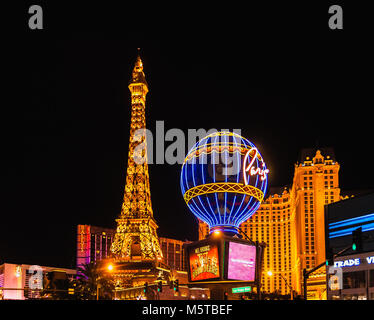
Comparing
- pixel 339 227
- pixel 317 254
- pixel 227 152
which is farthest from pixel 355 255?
pixel 317 254

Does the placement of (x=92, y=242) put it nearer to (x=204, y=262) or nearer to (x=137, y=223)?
(x=137, y=223)

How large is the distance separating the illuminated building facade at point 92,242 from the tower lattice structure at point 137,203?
50.1m

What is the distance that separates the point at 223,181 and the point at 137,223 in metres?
69.5

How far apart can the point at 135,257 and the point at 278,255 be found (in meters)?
62.5

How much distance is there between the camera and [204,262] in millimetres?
60219

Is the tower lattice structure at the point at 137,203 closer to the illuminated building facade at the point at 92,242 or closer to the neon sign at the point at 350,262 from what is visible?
the illuminated building facade at the point at 92,242

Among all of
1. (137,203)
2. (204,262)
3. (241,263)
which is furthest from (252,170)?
(137,203)

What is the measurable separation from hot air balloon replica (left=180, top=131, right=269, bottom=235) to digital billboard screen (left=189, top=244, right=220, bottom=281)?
90.9 inches

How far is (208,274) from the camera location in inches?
2344

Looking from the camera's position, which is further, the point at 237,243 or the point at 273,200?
the point at 273,200

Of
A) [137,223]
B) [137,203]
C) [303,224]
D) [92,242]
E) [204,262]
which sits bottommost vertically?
[204,262]

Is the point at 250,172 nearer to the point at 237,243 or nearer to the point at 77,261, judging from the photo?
the point at 237,243
